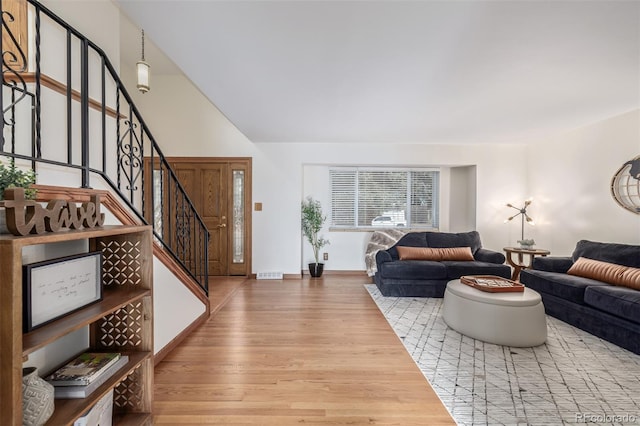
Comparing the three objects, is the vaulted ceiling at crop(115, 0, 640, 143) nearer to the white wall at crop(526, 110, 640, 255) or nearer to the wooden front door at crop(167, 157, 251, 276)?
the white wall at crop(526, 110, 640, 255)

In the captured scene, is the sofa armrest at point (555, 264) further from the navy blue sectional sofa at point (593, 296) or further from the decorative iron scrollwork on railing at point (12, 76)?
the decorative iron scrollwork on railing at point (12, 76)

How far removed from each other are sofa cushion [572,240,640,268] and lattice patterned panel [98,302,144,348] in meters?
4.61

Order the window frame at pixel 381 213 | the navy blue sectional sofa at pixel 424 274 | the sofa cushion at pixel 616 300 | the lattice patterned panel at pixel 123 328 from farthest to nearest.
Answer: the window frame at pixel 381 213 → the navy blue sectional sofa at pixel 424 274 → the sofa cushion at pixel 616 300 → the lattice patterned panel at pixel 123 328

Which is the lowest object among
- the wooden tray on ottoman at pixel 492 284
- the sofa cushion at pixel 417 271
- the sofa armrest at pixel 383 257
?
the sofa cushion at pixel 417 271

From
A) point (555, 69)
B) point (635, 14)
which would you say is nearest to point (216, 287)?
point (555, 69)

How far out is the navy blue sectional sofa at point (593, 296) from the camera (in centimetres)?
248

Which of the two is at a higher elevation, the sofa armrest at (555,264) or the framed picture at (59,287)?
the framed picture at (59,287)

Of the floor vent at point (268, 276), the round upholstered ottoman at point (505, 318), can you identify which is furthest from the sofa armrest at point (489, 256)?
the floor vent at point (268, 276)

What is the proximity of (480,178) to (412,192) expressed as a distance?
121 centimetres

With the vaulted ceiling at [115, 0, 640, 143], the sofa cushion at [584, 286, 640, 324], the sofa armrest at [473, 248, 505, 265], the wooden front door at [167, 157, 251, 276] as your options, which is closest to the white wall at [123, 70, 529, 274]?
the wooden front door at [167, 157, 251, 276]

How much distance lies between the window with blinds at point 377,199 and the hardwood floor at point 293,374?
7.78 feet

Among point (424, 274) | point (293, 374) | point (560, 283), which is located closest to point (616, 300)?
point (560, 283)

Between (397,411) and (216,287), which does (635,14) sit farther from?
(216,287)

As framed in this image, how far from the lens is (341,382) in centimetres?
206
